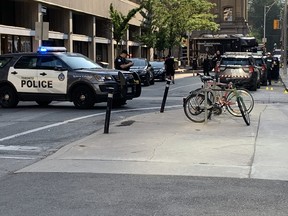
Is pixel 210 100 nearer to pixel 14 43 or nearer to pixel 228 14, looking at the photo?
pixel 14 43

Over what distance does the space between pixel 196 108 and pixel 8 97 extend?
669 cm

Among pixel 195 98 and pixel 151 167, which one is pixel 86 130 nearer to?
pixel 195 98

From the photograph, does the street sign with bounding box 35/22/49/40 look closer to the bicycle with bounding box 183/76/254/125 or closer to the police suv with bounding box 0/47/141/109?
the police suv with bounding box 0/47/141/109

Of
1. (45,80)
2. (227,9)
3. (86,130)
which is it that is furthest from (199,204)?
(227,9)

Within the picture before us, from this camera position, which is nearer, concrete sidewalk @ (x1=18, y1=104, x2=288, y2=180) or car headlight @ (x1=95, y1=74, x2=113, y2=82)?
concrete sidewalk @ (x1=18, y1=104, x2=288, y2=180)

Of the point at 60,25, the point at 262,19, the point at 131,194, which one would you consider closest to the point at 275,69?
the point at 60,25

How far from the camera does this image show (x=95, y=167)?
25.4ft

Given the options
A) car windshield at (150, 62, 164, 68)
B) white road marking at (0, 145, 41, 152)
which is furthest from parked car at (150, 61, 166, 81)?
white road marking at (0, 145, 41, 152)

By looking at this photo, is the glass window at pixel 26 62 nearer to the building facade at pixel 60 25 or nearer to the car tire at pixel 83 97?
the car tire at pixel 83 97

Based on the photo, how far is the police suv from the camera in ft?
49.5

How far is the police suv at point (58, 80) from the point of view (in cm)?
1509

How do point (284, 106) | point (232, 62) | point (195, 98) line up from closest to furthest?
point (195, 98)
point (284, 106)
point (232, 62)

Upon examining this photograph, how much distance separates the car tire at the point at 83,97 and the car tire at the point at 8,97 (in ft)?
6.65

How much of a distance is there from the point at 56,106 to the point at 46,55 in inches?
71.5
